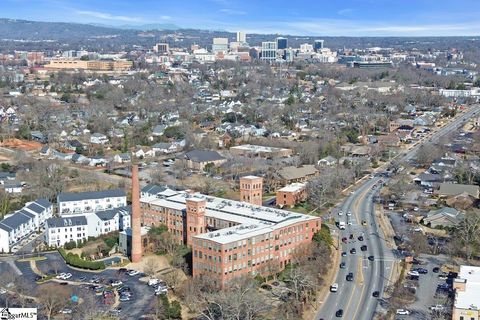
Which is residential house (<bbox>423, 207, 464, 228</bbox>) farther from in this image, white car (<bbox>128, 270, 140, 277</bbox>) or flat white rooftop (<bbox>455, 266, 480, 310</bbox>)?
white car (<bbox>128, 270, 140, 277</bbox>)

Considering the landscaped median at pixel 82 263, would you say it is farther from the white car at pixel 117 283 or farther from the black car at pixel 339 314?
the black car at pixel 339 314

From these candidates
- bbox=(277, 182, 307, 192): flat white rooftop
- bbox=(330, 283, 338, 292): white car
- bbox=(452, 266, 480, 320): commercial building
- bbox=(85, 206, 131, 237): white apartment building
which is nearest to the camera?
bbox=(452, 266, 480, 320): commercial building

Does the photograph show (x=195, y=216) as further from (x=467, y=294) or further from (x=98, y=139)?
(x=98, y=139)

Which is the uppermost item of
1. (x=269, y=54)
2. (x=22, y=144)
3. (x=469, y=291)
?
(x=269, y=54)

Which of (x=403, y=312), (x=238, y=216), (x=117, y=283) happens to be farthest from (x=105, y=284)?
(x=403, y=312)

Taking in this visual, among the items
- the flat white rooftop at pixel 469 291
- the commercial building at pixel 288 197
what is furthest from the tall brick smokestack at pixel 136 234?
the flat white rooftop at pixel 469 291

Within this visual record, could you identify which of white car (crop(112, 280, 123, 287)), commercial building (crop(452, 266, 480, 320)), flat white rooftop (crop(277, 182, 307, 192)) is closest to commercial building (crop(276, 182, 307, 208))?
flat white rooftop (crop(277, 182, 307, 192))

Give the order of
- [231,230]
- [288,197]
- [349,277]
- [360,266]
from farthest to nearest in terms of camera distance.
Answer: [288,197] → [360,266] → [231,230] → [349,277]
